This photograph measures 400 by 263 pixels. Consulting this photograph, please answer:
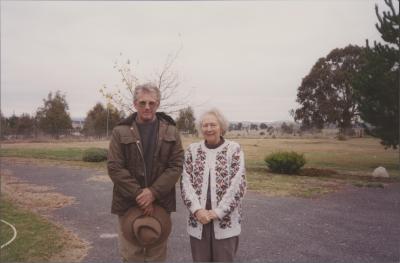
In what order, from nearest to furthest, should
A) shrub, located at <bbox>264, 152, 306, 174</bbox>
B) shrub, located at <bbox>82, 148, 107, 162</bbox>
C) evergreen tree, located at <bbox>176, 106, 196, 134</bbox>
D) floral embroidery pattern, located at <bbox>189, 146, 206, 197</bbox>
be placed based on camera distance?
floral embroidery pattern, located at <bbox>189, 146, 206, 197</bbox>
evergreen tree, located at <bbox>176, 106, 196, 134</bbox>
shrub, located at <bbox>264, 152, 306, 174</bbox>
shrub, located at <bbox>82, 148, 107, 162</bbox>

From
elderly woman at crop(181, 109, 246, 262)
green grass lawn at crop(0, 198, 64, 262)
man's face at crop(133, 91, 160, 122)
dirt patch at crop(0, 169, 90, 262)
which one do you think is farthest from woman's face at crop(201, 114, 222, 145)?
green grass lawn at crop(0, 198, 64, 262)

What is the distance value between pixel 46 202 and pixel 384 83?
12.9m

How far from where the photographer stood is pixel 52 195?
10.3 m

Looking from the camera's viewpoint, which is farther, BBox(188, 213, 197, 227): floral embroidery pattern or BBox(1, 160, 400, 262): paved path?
BBox(1, 160, 400, 262): paved path

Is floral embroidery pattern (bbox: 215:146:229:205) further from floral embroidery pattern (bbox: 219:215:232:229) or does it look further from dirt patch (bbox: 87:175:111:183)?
dirt patch (bbox: 87:175:111:183)

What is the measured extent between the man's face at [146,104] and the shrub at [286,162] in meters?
12.6

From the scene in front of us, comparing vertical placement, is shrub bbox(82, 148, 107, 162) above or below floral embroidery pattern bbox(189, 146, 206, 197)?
below

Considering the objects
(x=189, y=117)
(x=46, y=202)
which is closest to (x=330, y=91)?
(x=189, y=117)

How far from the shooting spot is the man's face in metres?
3.36

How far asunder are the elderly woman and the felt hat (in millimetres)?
244

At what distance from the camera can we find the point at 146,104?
3.36m

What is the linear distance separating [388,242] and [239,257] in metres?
2.45

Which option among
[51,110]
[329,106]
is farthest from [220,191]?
[51,110]

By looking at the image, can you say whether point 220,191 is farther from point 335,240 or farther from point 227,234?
point 335,240
